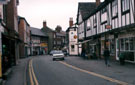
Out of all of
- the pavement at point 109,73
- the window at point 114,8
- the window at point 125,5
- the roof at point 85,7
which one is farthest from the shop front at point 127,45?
the roof at point 85,7

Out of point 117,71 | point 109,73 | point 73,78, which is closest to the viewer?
point 73,78

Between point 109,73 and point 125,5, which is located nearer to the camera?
point 109,73

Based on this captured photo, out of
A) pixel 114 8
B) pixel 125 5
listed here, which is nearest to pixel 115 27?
pixel 114 8

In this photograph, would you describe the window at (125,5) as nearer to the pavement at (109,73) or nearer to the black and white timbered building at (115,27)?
the black and white timbered building at (115,27)

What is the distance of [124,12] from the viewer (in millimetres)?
23047

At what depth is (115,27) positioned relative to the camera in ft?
85.7

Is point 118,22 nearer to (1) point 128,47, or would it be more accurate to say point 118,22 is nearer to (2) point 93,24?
(1) point 128,47

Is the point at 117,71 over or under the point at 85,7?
under

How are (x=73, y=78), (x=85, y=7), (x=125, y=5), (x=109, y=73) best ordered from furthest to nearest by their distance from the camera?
(x=85, y=7) → (x=125, y=5) → (x=109, y=73) → (x=73, y=78)

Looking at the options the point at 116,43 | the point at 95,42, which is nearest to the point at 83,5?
the point at 95,42

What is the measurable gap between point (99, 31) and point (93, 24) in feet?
13.2

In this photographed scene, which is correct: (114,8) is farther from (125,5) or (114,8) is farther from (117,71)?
(117,71)

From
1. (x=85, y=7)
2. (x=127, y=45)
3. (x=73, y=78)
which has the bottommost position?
(x=73, y=78)

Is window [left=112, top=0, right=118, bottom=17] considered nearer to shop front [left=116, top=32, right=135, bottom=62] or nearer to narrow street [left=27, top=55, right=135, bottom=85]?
shop front [left=116, top=32, right=135, bottom=62]
